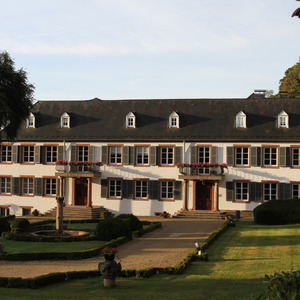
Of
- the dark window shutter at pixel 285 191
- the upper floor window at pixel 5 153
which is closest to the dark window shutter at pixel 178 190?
the dark window shutter at pixel 285 191

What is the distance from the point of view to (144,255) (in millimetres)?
20641

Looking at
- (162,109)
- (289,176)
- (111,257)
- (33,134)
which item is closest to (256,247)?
(111,257)

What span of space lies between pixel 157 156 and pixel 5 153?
546 inches

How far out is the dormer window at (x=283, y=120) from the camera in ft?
126

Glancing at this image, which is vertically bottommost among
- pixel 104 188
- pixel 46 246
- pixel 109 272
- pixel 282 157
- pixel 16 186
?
pixel 46 246

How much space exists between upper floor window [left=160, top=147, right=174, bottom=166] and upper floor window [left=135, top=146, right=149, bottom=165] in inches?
50.6

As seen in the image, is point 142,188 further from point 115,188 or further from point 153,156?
point 153,156

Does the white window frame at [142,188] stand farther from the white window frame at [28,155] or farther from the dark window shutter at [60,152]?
the white window frame at [28,155]

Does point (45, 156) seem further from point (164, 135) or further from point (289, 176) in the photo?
point (289, 176)

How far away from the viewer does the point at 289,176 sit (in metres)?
37.3

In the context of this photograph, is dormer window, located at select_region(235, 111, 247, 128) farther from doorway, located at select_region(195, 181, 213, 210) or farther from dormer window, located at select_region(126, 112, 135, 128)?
dormer window, located at select_region(126, 112, 135, 128)

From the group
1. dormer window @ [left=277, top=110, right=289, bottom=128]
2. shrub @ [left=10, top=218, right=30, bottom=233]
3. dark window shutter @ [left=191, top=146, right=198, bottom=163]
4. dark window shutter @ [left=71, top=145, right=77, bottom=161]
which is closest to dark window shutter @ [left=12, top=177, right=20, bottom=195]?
dark window shutter @ [left=71, top=145, right=77, bottom=161]

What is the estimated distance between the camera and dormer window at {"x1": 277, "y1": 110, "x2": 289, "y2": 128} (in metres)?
38.4

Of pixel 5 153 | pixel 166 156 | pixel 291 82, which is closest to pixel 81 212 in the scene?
pixel 166 156
